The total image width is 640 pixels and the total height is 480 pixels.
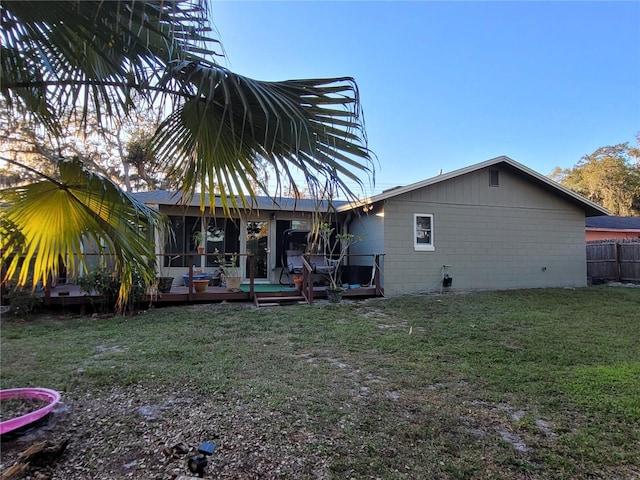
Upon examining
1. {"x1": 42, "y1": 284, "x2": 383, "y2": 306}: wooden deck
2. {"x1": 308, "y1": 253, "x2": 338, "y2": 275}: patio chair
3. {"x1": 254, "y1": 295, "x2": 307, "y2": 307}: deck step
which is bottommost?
{"x1": 254, "y1": 295, "x2": 307, "y2": 307}: deck step

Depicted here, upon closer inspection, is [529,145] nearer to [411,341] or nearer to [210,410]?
[411,341]

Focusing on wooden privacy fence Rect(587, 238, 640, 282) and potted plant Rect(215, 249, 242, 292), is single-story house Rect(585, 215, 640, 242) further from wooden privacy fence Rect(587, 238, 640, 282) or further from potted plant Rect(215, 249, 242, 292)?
potted plant Rect(215, 249, 242, 292)

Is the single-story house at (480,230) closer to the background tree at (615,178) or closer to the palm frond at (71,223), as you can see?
the palm frond at (71,223)

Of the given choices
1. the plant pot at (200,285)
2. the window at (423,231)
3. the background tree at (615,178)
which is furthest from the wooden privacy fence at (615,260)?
the background tree at (615,178)

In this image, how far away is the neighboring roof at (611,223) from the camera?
17578 mm

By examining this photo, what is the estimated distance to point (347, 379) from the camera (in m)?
3.91

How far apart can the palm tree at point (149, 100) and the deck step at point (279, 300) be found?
596 centimetres

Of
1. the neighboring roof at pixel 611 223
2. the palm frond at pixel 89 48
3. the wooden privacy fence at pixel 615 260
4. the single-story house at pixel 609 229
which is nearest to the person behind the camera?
the palm frond at pixel 89 48

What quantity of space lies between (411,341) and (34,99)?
5100mm

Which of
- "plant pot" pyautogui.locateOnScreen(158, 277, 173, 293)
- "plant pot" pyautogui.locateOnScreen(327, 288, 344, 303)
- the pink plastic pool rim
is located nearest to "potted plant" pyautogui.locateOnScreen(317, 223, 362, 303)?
"plant pot" pyautogui.locateOnScreen(327, 288, 344, 303)

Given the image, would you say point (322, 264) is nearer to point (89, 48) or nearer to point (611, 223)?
point (89, 48)

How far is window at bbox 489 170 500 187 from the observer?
10.9 meters

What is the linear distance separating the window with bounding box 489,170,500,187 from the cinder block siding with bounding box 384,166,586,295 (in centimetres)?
13

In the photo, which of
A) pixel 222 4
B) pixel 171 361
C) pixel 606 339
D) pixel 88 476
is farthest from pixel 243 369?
pixel 606 339
